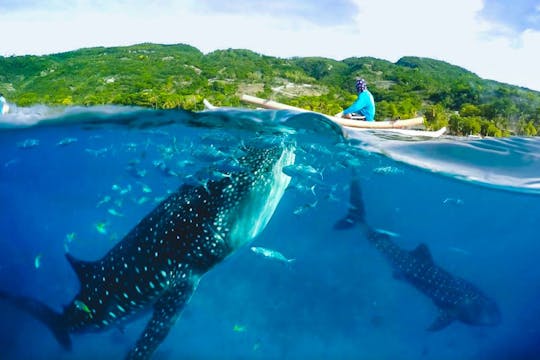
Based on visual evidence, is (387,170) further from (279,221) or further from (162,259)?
(162,259)

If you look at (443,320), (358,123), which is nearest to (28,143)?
(358,123)

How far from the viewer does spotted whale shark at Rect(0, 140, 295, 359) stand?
246 inches

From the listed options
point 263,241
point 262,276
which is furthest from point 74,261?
point 263,241

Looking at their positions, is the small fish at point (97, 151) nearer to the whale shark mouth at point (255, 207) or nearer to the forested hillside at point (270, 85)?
the forested hillside at point (270, 85)

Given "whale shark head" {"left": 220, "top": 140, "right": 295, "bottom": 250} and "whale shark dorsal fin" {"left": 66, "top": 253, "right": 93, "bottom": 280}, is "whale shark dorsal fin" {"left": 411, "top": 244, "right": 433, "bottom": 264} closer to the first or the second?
"whale shark head" {"left": 220, "top": 140, "right": 295, "bottom": 250}

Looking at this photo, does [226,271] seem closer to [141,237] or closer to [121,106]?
[121,106]

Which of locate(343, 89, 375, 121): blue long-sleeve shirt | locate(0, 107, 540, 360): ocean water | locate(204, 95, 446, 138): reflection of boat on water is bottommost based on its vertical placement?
locate(0, 107, 540, 360): ocean water

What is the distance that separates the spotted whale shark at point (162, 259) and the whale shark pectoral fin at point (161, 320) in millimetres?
14

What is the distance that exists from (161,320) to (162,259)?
3.12 feet

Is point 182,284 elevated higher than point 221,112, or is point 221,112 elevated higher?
point 221,112

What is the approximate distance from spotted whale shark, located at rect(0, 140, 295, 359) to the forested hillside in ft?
25.4

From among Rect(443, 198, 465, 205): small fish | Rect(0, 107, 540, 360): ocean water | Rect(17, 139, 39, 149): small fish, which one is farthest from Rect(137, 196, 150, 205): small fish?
Rect(443, 198, 465, 205): small fish

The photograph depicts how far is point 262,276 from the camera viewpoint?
16.9m

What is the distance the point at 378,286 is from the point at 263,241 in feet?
18.7
